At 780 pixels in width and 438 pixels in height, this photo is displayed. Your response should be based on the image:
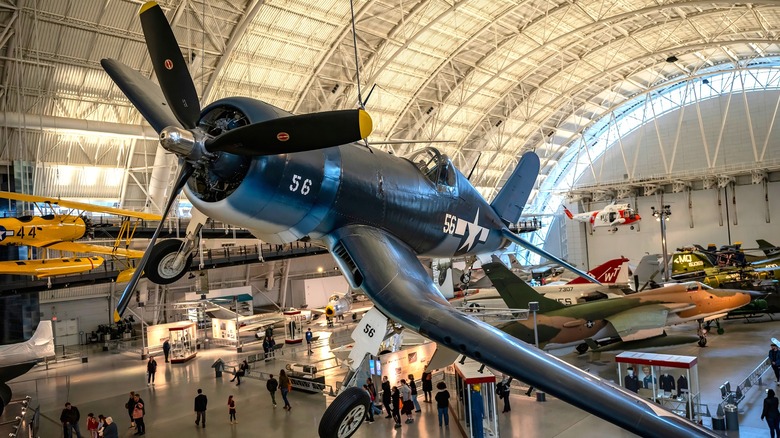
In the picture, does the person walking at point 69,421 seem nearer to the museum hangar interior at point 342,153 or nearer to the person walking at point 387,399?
the museum hangar interior at point 342,153

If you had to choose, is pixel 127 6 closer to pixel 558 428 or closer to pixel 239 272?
pixel 239 272

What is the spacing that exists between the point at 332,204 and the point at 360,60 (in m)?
25.2

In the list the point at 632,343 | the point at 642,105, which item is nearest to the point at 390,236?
the point at 632,343

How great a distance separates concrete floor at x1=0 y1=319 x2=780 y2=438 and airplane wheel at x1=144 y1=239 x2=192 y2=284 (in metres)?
6.25

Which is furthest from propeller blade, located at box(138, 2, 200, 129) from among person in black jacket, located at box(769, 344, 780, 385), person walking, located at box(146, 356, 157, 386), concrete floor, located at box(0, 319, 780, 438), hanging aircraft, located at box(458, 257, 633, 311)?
hanging aircraft, located at box(458, 257, 633, 311)

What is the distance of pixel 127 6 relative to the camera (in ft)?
70.2

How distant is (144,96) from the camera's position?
6555 mm

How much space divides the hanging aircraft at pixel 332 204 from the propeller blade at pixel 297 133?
0.01m

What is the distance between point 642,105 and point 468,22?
2377cm

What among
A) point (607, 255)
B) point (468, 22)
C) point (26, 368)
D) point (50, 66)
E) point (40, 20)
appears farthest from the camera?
point (607, 255)

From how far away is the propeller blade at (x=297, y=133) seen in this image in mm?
4746

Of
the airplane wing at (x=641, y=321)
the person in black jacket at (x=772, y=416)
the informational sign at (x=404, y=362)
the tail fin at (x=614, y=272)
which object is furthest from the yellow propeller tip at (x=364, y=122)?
the tail fin at (x=614, y=272)

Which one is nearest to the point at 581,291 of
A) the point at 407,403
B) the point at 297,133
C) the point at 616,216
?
the point at 407,403

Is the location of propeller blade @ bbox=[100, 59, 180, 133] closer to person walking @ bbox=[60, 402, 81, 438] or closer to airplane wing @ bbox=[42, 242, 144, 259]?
person walking @ bbox=[60, 402, 81, 438]
